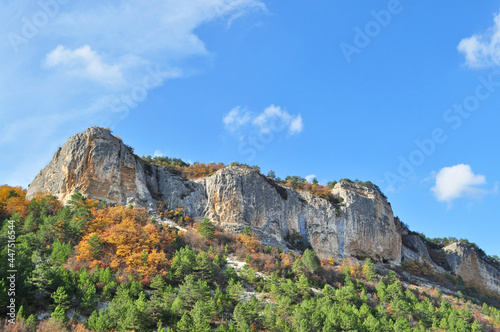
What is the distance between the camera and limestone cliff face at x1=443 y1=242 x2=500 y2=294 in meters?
71.2

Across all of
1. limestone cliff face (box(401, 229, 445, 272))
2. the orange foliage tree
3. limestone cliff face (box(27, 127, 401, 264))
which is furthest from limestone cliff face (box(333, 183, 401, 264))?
the orange foliage tree

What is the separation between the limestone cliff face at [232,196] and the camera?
50250mm

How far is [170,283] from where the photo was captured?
115 ft

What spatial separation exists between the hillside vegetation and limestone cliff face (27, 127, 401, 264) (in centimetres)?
372

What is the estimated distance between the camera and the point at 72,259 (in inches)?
1347

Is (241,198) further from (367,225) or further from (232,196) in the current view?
(367,225)

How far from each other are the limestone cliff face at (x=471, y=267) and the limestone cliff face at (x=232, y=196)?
490 inches

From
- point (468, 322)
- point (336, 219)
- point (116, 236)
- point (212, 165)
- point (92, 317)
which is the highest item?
point (212, 165)

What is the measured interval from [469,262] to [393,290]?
39.1 metres

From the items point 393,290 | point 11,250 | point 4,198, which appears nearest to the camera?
point 11,250

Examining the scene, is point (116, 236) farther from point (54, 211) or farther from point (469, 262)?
point (469, 262)

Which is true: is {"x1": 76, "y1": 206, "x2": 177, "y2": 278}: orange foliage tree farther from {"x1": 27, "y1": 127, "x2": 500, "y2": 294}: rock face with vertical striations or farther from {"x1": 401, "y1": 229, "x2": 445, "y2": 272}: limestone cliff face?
{"x1": 401, "y1": 229, "x2": 445, "y2": 272}: limestone cliff face

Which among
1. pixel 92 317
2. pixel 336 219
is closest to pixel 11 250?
pixel 92 317

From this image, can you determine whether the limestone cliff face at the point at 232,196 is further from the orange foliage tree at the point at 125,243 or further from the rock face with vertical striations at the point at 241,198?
the orange foliage tree at the point at 125,243
